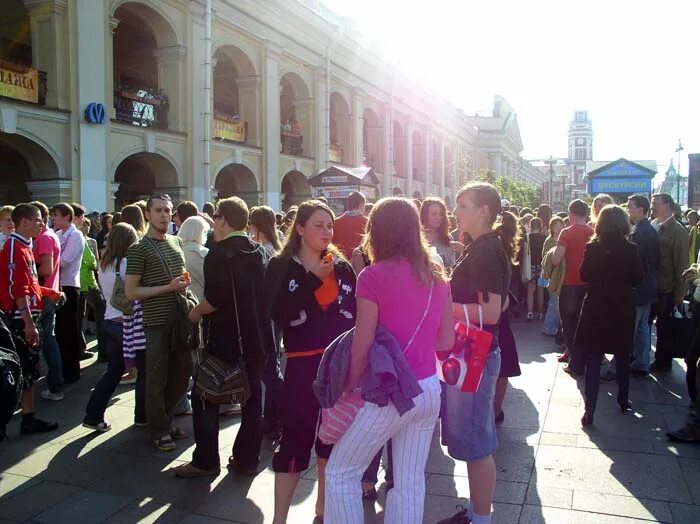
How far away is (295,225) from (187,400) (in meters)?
3.13

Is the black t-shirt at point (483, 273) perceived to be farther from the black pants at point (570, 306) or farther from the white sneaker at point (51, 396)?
the white sneaker at point (51, 396)

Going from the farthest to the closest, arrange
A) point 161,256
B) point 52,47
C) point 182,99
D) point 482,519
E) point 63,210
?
point 182,99, point 52,47, point 63,210, point 161,256, point 482,519

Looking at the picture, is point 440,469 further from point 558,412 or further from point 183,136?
point 183,136

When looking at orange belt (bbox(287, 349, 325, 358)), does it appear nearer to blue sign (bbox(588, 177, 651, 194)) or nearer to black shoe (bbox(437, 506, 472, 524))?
black shoe (bbox(437, 506, 472, 524))

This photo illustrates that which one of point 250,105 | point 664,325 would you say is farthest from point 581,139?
point 664,325

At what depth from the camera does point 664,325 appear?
713cm

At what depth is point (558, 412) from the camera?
18.5 feet

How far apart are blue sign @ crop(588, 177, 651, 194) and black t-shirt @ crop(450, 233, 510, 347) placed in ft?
61.3

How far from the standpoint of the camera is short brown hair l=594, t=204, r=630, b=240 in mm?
5258

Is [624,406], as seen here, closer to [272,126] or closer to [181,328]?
[181,328]

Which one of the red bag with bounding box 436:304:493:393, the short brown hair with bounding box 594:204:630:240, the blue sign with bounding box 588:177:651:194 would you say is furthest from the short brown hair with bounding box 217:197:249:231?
the blue sign with bounding box 588:177:651:194

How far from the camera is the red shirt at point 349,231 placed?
658cm

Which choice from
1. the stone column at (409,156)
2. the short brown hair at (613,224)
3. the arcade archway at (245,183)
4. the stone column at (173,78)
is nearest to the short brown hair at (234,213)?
the short brown hair at (613,224)

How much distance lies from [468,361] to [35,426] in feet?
13.2
